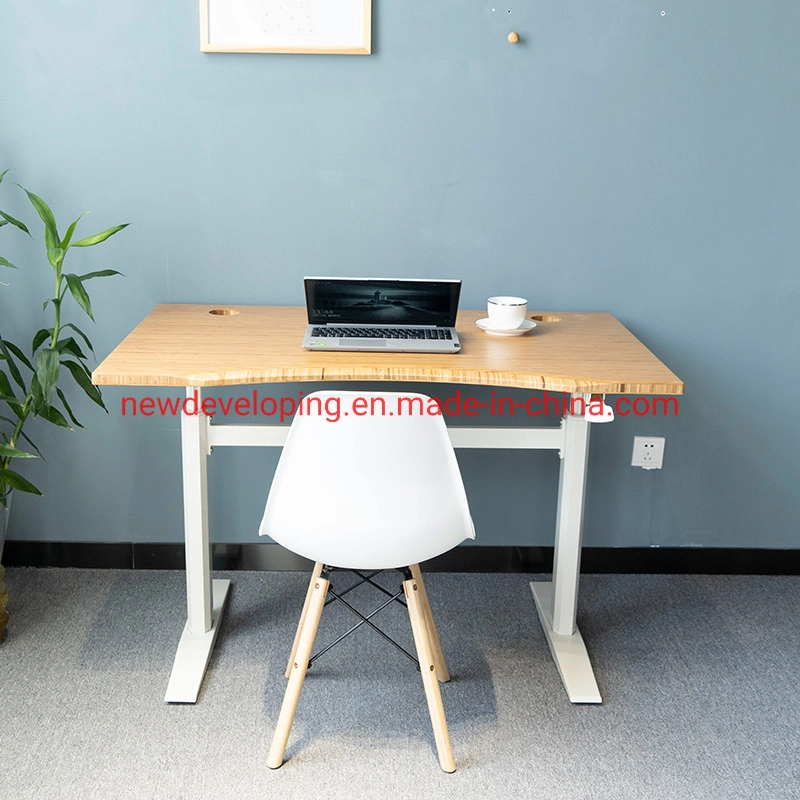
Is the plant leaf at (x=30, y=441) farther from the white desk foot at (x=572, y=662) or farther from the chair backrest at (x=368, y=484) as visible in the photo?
the white desk foot at (x=572, y=662)

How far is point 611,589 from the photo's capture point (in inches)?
105

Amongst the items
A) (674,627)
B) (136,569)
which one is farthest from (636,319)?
(136,569)

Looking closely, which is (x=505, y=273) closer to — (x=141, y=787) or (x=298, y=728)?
(x=298, y=728)

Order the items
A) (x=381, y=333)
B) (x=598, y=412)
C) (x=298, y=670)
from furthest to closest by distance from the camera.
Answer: (x=381, y=333), (x=598, y=412), (x=298, y=670)

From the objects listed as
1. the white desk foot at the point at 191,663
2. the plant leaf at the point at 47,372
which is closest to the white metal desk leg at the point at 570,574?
the white desk foot at the point at 191,663

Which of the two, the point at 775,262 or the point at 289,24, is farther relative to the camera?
the point at 775,262

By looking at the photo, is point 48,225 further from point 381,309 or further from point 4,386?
point 381,309

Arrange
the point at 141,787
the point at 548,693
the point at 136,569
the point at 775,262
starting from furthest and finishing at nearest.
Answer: the point at 136,569 → the point at 775,262 → the point at 548,693 → the point at 141,787

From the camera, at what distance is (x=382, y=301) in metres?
2.13

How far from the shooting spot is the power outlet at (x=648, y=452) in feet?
8.71

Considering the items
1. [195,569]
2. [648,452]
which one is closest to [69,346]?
[195,569]

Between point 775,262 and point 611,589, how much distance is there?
1.03 metres

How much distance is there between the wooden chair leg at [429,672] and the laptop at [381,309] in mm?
574

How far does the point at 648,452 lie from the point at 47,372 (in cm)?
164
